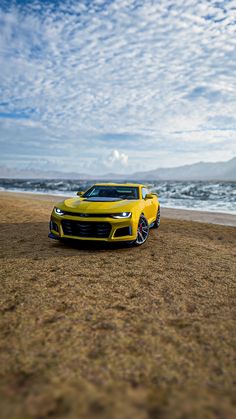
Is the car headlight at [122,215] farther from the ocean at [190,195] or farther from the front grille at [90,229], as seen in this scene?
the ocean at [190,195]

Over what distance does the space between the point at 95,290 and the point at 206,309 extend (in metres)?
1.40

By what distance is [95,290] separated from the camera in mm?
3801

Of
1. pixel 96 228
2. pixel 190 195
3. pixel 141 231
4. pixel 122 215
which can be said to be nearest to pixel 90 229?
pixel 96 228

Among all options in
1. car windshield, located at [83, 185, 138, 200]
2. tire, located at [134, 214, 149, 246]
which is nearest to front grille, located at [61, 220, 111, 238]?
tire, located at [134, 214, 149, 246]

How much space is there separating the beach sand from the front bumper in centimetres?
43

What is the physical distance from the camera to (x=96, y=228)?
5516 millimetres

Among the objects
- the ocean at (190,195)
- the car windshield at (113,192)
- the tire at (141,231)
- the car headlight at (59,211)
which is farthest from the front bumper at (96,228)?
the ocean at (190,195)

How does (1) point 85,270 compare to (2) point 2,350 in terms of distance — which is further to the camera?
(1) point 85,270

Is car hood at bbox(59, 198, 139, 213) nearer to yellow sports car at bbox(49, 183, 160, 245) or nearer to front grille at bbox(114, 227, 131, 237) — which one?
yellow sports car at bbox(49, 183, 160, 245)

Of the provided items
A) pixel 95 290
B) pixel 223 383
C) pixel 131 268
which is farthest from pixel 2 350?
pixel 131 268

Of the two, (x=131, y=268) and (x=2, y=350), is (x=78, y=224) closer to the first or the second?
(x=131, y=268)

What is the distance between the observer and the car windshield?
6852 millimetres

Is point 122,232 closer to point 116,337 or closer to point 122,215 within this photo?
point 122,215

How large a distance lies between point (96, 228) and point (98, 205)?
522 millimetres
